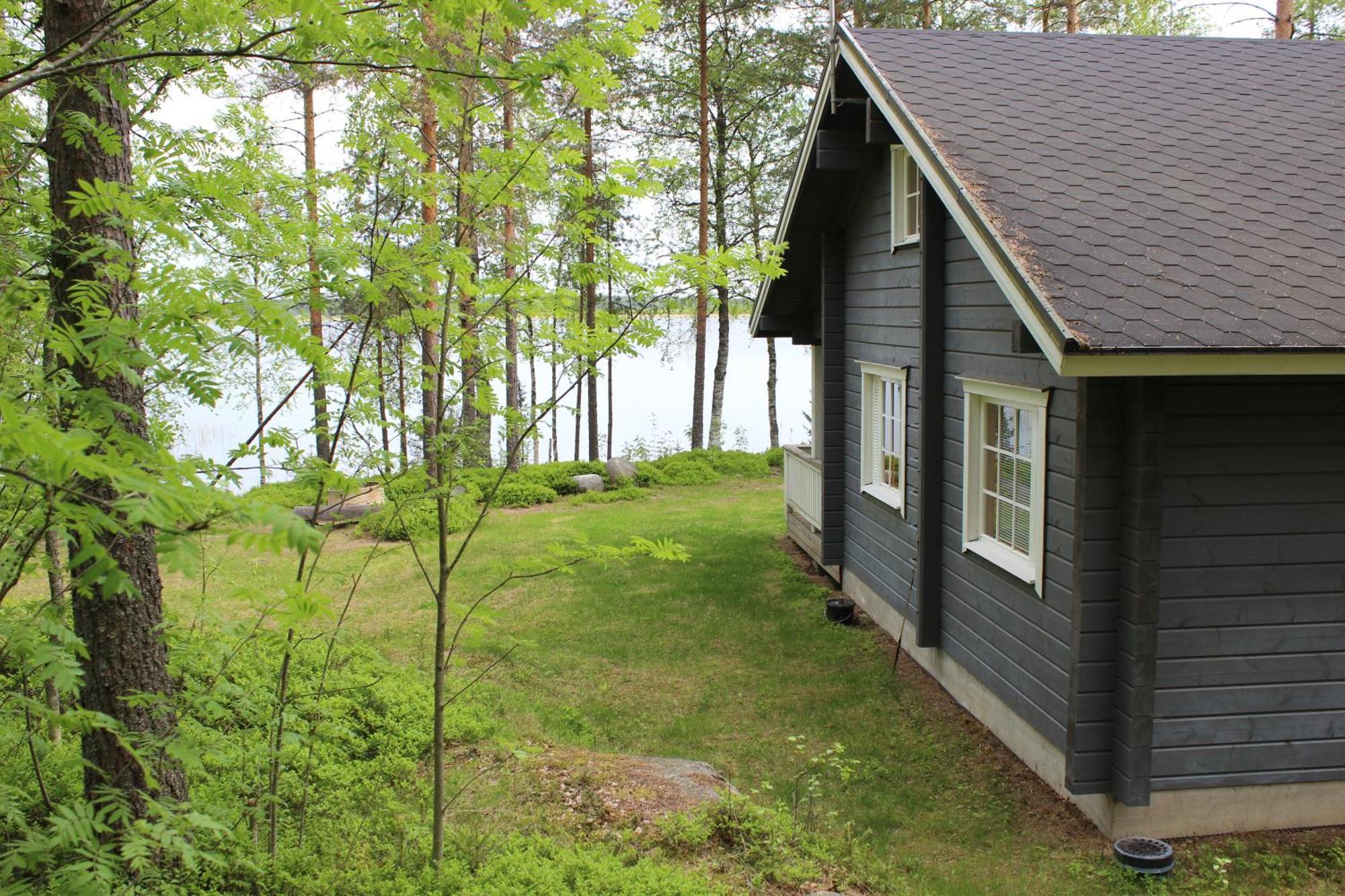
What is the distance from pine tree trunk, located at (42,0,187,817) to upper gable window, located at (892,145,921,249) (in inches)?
224

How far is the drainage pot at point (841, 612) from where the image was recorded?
9.39 metres

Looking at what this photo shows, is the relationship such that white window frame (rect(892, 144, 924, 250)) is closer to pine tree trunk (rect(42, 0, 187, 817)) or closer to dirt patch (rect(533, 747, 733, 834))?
dirt patch (rect(533, 747, 733, 834))

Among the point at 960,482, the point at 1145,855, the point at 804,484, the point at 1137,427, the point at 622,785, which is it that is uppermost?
the point at 1137,427

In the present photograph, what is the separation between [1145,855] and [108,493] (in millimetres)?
4855

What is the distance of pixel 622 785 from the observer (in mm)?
5430

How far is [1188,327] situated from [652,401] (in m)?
42.7

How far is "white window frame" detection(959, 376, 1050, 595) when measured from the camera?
5.79 meters

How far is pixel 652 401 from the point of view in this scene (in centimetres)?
4722

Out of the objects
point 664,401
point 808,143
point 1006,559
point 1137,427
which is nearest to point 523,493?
point 808,143

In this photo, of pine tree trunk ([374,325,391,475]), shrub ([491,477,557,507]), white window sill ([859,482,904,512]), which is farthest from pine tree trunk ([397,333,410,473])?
shrub ([491,477,557,507])

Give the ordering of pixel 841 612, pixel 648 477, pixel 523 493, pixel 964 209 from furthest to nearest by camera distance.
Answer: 1. pixel 648 477
2. pixel 523 493
3. pixel 841 612
4. pixel 964 209

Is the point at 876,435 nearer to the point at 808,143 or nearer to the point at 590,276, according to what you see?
the point at 808,143

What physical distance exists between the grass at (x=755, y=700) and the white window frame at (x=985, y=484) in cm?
126

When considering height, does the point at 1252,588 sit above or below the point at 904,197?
below
